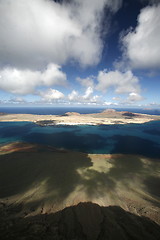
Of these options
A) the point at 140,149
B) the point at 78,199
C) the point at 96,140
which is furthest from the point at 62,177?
the point at 96,140

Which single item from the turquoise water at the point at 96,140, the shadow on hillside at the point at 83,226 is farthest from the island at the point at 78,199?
the turquoise water at the point at 96,140

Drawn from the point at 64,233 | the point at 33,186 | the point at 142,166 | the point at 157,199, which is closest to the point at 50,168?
the point at 33,186

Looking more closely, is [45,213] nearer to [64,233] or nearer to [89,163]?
[64,233]

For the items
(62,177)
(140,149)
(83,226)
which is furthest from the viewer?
(140,149)

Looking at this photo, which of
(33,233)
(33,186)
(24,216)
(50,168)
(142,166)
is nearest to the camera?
(33,233)

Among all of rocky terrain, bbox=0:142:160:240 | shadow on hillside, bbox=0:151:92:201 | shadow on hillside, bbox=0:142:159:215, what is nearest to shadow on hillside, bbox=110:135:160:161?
shadow on hillside, bbox=0:142:159:215

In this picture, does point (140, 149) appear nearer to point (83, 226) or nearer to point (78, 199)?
point (78, 199)

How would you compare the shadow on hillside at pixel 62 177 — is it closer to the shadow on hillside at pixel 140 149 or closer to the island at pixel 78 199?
the island at pixel 78 199

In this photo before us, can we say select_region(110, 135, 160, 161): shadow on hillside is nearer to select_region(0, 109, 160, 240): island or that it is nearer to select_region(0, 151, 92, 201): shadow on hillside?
select_region(0, 109, 160, 240): island
